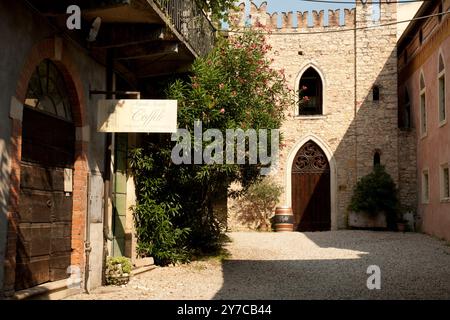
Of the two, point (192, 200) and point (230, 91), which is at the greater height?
point (230, 91)

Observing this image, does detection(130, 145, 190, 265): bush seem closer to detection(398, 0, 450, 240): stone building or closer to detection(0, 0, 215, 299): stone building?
detection(0, 0, 215, 299): stone building

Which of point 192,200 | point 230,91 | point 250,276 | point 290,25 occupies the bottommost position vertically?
point 250,276

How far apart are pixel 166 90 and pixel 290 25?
1203 cm

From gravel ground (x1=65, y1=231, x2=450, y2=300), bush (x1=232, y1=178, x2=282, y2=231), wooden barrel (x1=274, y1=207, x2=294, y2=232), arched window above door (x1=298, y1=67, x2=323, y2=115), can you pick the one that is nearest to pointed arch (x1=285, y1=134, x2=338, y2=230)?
bush (x1=232, y1=178, x2=282, y2=231)

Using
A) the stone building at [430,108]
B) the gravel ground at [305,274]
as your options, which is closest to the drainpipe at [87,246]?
the gravel ground at [305,274]

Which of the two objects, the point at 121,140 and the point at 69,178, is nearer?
the point at 69,178

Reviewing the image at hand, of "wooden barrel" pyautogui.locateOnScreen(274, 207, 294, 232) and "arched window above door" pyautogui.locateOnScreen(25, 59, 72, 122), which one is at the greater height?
"arched window above door" pyautogui.locateOnScreen(25, 59, 72, 122)

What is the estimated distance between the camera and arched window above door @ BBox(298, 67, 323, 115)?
21.3m

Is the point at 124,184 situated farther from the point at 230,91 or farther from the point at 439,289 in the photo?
the point at 439,289

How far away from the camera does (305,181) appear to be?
20.9 meters

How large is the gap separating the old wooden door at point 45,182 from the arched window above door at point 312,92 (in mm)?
14689

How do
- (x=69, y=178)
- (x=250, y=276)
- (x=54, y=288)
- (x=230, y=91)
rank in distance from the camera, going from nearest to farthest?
(x=54, y=288) → (x=69, y=178) → (x=250, y=276) → (x=230, y=91)
